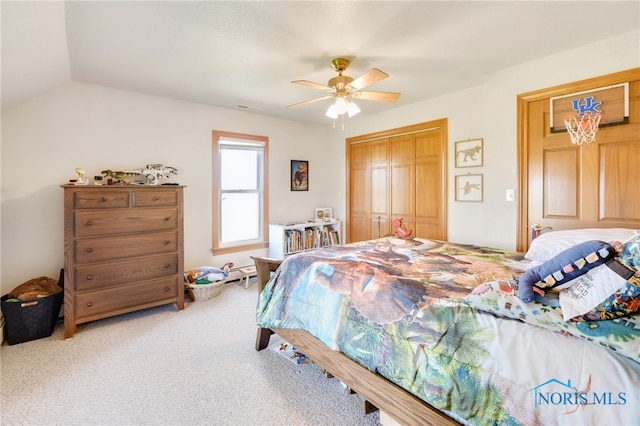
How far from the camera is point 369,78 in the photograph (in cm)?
228

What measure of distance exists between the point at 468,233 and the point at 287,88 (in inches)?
102

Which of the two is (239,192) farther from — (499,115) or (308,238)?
(499,115)

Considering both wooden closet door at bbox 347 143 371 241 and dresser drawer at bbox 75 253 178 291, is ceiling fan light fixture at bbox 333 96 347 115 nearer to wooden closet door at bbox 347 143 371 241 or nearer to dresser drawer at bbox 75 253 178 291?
wooden closet door at bbox 347 143 371 241

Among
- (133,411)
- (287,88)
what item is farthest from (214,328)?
(287,88)

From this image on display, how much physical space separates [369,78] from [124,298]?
118 inches

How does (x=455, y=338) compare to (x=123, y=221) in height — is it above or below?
below

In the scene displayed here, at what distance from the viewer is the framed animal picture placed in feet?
10.4

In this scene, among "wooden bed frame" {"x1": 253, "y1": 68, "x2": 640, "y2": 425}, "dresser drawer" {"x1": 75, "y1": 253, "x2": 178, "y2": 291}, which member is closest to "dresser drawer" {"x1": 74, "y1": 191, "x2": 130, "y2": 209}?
"dresser drawer" {"x1": 75, "y1": 253, "x2": 178, "y2": 291}

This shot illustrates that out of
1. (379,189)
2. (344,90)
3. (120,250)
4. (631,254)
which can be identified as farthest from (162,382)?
(379,189)

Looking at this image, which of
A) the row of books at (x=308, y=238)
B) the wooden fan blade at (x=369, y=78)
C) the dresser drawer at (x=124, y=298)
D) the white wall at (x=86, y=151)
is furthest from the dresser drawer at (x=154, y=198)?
the wooden fan blade at (x=369, y=78)

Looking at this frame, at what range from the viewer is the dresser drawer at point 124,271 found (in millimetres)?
2625

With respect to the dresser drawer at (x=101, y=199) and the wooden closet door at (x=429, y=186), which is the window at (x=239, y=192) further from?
the wooden closet door at (x=429, y=186)

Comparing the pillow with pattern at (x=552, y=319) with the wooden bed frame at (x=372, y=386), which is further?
the wooden bed frame at (x=372, y=386)

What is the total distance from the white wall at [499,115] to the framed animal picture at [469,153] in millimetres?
59
